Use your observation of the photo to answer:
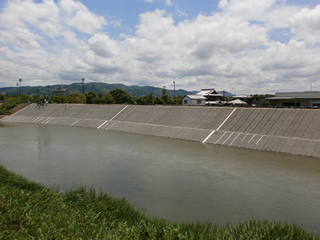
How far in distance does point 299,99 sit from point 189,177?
48405mm

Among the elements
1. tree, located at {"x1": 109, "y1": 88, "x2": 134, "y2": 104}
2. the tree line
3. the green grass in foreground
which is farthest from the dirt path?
the green grass in foreground

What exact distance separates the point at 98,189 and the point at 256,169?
14702mm

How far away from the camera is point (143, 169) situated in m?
23.1

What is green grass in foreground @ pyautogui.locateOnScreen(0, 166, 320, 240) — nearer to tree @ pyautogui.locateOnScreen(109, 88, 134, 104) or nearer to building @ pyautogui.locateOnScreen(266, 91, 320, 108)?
building @ pyautogui.locateOnScreen(266, 91, 320, 108)

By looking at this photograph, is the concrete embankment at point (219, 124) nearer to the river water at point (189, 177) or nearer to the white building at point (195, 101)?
the river water at point (189, 177)

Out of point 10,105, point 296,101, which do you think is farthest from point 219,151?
point 10,105

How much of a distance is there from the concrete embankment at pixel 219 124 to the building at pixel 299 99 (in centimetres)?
2308

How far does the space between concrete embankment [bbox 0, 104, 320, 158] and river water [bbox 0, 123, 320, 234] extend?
276 cm

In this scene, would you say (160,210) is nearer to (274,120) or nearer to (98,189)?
(98,189)

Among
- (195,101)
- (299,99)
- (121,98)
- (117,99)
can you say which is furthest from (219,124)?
(117,99)

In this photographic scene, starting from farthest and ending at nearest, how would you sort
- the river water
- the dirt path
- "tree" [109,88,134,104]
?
"tree" [109,88,134,104] → the dirt path → the river water

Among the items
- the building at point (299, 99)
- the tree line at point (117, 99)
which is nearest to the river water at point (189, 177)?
the building at point (299, 99)

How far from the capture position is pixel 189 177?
21.0 metres

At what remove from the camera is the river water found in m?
15.2
